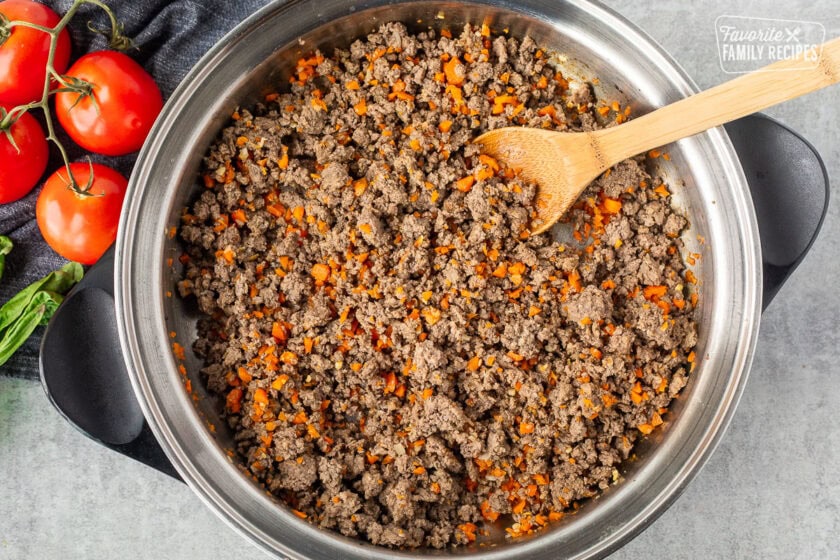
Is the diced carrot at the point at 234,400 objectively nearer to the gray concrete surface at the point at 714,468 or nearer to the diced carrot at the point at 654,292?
the gray concrete surface at the point at 714,468

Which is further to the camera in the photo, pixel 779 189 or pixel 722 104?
pixel 779 189

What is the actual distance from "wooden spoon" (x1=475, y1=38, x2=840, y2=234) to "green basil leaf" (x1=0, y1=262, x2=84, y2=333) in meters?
1.39

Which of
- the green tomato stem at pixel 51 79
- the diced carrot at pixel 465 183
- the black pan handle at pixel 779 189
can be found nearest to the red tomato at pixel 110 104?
the green tomato stem at pixel 51 79

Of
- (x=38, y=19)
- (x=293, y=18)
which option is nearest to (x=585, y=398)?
(x=293, y=18)

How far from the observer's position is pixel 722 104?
71.2 inches

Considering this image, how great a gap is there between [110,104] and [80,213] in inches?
13.5

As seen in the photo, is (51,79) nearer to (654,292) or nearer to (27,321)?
(27,321)

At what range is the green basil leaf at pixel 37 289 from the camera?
87.4 inches

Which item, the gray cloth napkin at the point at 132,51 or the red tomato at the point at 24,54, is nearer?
the red tomato at the point at 24,54

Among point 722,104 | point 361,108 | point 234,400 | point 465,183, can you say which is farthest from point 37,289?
point 722,104

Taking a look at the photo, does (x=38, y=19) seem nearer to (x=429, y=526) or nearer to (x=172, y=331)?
(x=172, y=331)

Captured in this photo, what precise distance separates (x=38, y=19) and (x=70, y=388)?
45.6 inches

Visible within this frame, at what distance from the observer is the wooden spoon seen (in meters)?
1.75

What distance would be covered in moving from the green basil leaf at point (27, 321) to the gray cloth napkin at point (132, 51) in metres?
0.10
